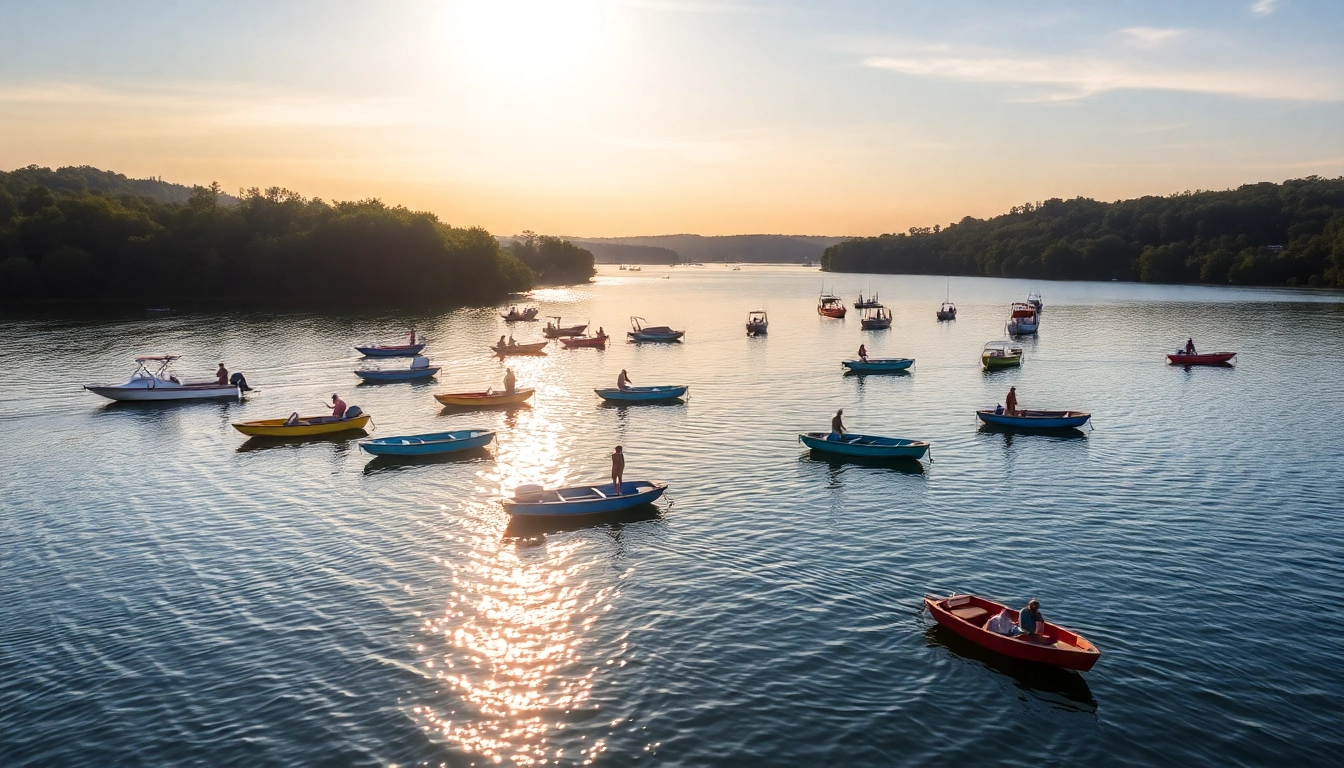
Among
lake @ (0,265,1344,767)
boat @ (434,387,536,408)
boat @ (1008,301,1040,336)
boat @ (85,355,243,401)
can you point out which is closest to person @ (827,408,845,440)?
lake @ (0,265,1344,767)

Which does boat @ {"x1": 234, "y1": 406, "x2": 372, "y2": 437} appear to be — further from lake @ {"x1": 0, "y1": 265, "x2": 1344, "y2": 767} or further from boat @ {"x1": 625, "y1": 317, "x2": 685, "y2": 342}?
boat @ {"x1": 625, "y1": 317, "x2": 685, "y2": 342}

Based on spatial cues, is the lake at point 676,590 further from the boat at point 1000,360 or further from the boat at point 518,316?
the boat at point 518,316

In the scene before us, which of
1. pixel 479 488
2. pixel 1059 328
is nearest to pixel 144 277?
pixel 479 488

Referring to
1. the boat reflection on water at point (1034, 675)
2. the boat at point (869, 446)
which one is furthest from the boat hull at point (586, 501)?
the boat reflection on water at point (1034, 675)

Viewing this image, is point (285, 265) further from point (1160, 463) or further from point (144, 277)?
point (1160, 463)

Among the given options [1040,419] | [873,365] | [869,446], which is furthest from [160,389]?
[1040,419]
